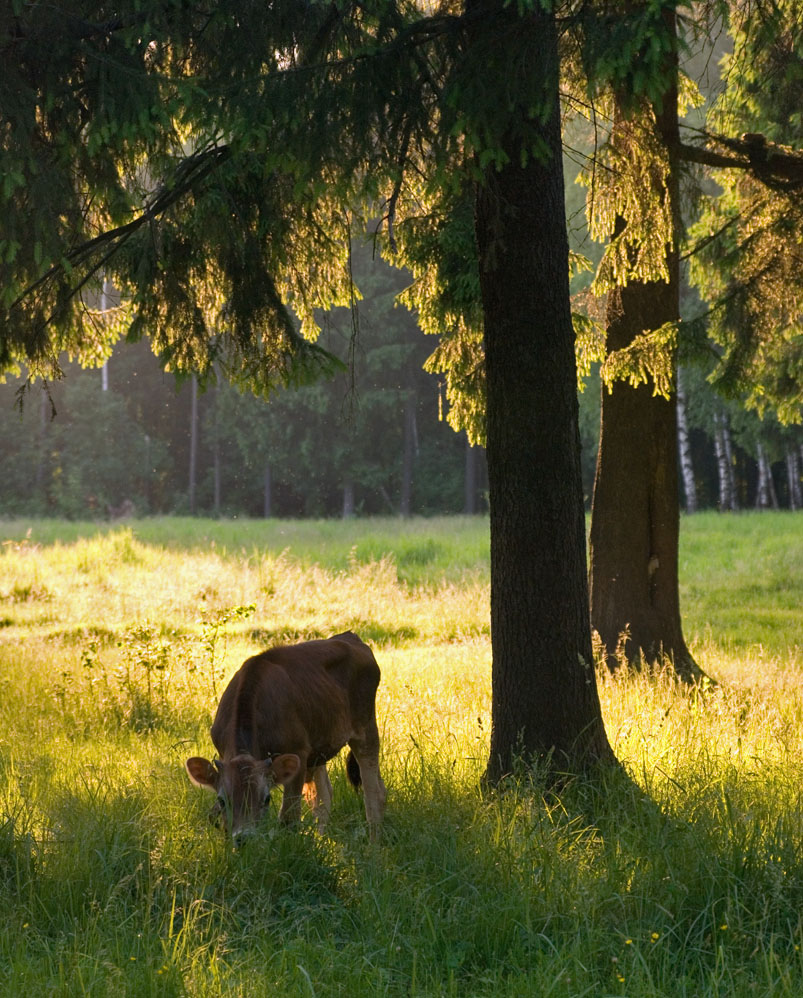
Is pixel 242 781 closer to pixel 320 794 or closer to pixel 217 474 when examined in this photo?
pixel 320 794

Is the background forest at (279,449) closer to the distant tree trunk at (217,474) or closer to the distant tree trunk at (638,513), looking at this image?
the distant tree trunk at (217,474)

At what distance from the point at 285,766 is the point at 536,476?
2334 millimetres

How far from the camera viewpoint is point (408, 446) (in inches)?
2108

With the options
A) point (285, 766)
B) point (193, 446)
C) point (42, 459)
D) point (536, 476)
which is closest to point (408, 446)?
point (193, 446)

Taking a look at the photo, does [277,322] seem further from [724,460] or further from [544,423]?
[724,460]

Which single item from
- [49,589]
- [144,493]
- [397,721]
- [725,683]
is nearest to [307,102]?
[397,721]

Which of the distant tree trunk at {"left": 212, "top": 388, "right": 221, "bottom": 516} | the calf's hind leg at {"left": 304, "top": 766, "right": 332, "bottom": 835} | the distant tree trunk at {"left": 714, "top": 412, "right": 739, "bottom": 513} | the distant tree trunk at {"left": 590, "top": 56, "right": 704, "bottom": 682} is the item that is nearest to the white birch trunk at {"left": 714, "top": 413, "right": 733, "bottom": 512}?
the distant tree trunk at {"left": 714, "top": 412, "right": 739, "bottom": 513}

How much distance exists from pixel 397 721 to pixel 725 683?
3442 millimetres

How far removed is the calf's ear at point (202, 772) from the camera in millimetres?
4969

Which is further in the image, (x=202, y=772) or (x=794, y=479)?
(x=794, y=479)

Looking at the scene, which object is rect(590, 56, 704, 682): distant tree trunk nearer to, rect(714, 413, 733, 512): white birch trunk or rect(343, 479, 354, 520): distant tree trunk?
rect(714, 413, 733, 512): white birch trunk

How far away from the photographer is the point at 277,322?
321 inches

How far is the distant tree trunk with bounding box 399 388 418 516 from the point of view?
173ft

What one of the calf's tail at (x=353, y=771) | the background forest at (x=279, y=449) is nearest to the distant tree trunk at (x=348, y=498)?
the background forest at (x=279, y=449)
